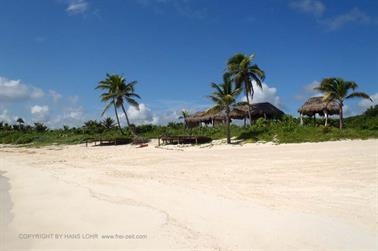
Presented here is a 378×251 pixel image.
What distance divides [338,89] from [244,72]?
28.1ft

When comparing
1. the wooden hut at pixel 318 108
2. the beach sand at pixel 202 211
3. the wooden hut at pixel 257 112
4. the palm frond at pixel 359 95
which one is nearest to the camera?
the beach sand at pixel 202 211

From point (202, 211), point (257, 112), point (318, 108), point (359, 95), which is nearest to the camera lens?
point (202, 211)

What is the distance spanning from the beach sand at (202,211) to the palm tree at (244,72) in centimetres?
2091

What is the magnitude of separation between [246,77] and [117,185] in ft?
79.5

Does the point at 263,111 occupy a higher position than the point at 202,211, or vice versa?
the point at 263,111

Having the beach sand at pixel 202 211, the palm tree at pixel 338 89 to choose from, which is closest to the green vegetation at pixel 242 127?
the palm tree at pixel 338 89

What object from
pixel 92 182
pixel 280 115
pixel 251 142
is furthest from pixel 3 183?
pixel 280 115

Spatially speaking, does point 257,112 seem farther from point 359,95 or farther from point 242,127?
point 359,95

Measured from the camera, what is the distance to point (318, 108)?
1251 inches

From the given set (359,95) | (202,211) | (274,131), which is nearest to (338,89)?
(359,95)

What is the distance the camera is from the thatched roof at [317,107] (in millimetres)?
30969

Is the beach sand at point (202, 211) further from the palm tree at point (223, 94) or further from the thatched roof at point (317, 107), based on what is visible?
the thatched roof at point (317, 107)

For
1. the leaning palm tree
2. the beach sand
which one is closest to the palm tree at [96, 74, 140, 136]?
the leaning palm tree

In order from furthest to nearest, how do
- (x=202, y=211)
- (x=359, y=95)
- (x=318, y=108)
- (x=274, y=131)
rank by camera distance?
(x=318, y=108) → (x=359, y=95) → (x=274, y=131) → (x=202, y=211)
